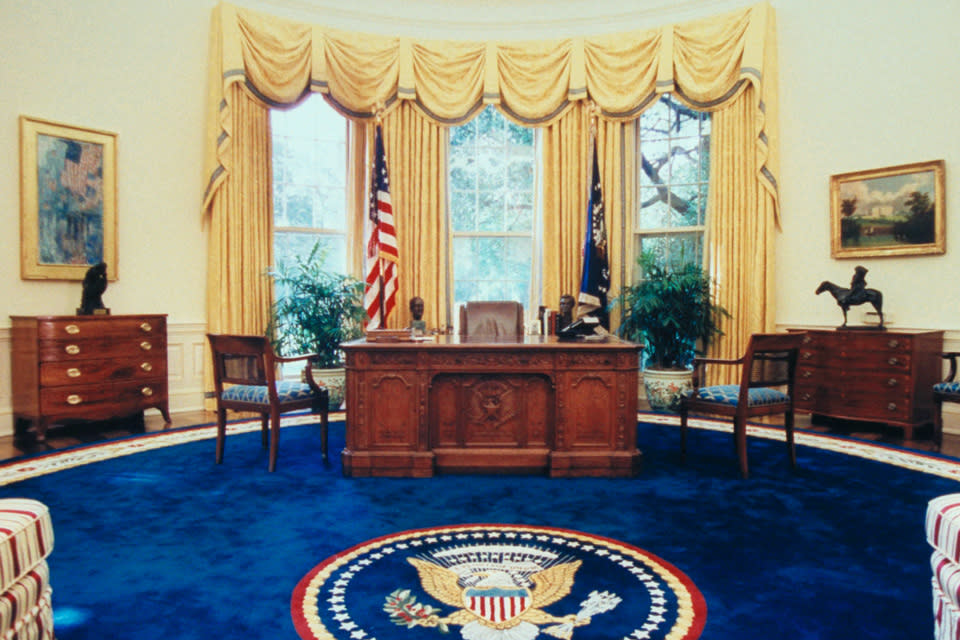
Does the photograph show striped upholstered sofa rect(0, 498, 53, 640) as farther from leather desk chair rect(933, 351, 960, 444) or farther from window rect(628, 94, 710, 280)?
window rect(628, 94, 710, 280)

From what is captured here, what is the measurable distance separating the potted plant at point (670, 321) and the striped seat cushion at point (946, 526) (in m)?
4.13

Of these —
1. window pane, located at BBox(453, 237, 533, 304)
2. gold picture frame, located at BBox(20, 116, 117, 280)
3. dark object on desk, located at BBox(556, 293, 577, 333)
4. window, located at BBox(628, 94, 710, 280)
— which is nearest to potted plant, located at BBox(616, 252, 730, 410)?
window, located at BBox(628, 94, 710, 280)

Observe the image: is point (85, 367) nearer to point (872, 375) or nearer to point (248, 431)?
point (248, 431)

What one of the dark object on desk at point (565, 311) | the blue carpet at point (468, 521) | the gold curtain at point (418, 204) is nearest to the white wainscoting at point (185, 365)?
the blue carpet at point (468, 521)

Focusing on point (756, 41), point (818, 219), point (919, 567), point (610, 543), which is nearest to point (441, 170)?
point (756, 41)

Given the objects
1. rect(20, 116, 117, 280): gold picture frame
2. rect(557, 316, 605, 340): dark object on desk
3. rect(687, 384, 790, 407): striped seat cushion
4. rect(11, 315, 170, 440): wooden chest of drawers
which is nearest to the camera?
rect(687, 384, 790, 407): striped seat cushion

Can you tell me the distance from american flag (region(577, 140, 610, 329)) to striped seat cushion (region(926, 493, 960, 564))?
4.45m

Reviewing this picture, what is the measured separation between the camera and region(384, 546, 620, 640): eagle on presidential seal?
2164mm

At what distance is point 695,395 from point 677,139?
3.50m

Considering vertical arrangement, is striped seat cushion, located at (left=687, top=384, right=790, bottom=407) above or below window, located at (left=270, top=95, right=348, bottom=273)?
below

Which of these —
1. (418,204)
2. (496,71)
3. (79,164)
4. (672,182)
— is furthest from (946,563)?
(79,164)

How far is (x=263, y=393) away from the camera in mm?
4148

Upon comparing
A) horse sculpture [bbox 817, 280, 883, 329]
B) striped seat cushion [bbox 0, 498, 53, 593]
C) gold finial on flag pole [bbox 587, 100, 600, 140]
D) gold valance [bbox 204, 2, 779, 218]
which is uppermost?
gold valance [bbox 204, 2, 779, 218]

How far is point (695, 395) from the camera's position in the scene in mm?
4254
